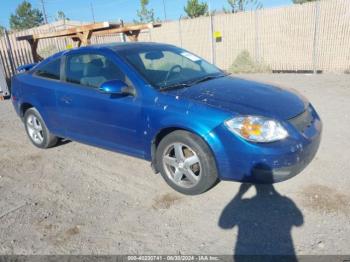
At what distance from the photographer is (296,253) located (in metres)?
2.63

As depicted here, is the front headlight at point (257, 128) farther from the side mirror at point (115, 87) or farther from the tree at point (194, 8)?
the tree at point (194, 8)

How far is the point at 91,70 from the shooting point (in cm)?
439

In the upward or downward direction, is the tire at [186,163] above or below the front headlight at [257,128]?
below

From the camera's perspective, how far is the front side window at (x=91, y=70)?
4.11m

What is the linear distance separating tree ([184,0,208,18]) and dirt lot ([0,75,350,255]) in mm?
28280

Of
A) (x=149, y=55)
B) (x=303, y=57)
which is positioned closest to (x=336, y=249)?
(x=149, y=55)

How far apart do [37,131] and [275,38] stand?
1040cm

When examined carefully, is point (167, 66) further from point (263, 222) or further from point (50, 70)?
point (263, 222)

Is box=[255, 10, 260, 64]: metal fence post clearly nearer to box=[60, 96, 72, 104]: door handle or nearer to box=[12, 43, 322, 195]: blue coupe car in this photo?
box=[12, 43, 322, 195]: blue coupe car

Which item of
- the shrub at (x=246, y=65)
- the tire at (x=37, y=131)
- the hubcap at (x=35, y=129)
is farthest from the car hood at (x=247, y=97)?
the shrub at (x=246, y=65)

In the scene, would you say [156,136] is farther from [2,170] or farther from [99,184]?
[2,170]

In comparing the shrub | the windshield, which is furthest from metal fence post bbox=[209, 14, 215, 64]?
the windshield

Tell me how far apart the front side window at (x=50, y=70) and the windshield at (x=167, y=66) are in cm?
121

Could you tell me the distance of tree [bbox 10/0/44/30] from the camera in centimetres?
6128
